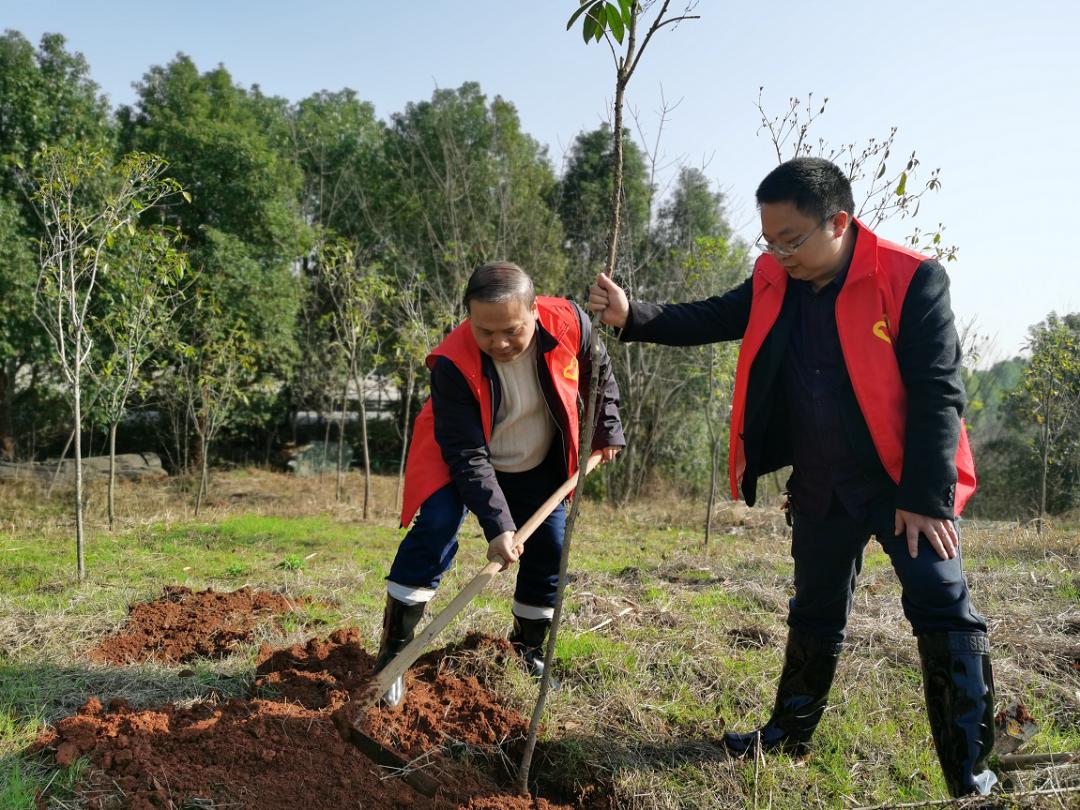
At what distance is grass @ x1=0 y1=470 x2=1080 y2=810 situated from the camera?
8.48 ft

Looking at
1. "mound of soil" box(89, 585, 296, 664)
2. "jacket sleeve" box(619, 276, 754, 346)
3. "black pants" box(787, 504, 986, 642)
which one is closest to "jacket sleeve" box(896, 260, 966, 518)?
"black pants" box(787, 504, 986, 642)

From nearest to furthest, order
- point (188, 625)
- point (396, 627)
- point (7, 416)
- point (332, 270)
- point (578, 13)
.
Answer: point (578, 13) < point (396, 627) < point (188, 625) < point (332, 270) < point (7, 416)

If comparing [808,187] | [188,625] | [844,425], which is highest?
[808,187]

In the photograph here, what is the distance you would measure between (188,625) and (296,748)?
179cm

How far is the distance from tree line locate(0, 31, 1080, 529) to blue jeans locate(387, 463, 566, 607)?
5091 mm

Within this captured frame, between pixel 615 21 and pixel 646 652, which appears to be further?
pixel 646 652

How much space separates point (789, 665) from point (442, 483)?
139cm

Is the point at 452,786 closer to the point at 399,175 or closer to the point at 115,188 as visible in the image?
the point at 115,188

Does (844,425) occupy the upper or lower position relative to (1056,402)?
lower

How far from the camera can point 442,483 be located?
2.93 m

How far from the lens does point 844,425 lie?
234 cm

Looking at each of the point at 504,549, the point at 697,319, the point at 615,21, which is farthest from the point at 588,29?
the point at 504,549

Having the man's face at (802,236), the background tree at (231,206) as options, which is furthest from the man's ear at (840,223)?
the background tree at (231,206)

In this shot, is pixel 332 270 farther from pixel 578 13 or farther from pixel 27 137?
pixel 578 13
